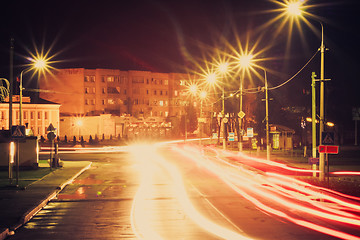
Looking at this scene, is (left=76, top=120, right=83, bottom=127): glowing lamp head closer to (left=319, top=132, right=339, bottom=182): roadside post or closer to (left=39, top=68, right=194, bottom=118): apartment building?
(left=39, top=68, right=194, bottom=118): apartment building

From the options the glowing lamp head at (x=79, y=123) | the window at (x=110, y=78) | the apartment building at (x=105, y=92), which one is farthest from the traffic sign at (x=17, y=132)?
the window at (x=110, y=78)

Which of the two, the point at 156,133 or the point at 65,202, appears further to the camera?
the point at 156,133

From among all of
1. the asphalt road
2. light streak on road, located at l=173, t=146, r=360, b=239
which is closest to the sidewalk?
the asphalt road

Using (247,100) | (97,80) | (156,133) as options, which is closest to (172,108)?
(156,133)

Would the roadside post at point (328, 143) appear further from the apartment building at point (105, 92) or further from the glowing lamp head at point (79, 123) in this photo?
the apartment building at point (105, 92)

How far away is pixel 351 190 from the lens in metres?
16.3

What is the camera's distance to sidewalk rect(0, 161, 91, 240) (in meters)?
10.3

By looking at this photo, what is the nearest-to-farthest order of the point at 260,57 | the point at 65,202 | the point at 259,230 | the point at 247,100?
the point at 259,230 < the point at 65,202 < the point at 260,57 < the point at 247,100

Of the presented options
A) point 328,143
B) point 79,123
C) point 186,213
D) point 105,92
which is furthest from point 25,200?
point 105,92

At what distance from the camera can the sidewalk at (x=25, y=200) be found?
10.3m

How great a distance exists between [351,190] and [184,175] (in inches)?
370

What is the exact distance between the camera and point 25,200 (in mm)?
13617

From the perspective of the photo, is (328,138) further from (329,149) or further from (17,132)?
(17,132)

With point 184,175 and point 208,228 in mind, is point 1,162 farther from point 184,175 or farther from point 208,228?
point 208,228
